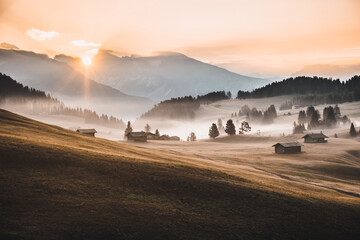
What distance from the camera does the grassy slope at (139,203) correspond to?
24.4m

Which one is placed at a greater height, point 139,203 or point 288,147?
point 288,147

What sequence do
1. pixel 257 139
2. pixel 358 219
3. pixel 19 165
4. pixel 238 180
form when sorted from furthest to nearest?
pixel 257 139
pixel 238 180
pixel 358 219
pixel 19 165

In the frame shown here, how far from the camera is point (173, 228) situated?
2591 cm

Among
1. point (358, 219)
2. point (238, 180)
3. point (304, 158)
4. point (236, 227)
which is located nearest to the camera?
point (236, 227)

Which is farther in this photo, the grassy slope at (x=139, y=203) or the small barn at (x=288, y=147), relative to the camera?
the small barn at (x=288, y=147)

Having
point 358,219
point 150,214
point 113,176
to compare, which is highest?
point 113,176

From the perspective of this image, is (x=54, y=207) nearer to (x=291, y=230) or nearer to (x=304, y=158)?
(x=291, y=230)

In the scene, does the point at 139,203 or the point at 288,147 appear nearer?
the point at 139,203

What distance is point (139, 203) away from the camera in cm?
2894

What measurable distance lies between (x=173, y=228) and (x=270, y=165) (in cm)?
6775

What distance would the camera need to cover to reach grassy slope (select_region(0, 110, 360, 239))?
24.4 meters

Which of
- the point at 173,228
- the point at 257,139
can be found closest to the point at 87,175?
the point at 173,228

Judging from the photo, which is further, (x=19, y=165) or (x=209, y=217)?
(x=19, y=165)

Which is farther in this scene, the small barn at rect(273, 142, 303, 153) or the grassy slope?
the small barn at rect(273, 142, 303, 153)
